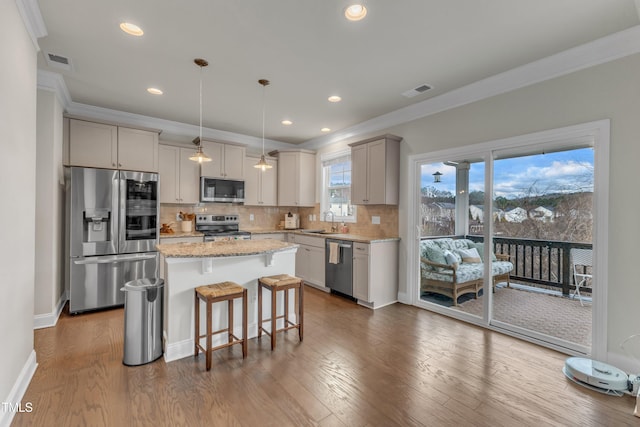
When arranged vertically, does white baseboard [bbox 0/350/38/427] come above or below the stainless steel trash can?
below

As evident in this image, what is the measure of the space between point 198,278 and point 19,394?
4.37ft

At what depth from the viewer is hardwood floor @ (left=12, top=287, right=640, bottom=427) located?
189 centimetres

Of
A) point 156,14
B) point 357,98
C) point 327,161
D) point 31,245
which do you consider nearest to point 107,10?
point 156,14

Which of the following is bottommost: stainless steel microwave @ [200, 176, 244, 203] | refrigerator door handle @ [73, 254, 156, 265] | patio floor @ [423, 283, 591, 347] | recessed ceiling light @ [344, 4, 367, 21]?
patio floor @ [423, 283, 591, 347]

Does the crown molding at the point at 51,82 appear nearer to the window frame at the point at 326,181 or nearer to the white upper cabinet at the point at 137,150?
the white upper cabinet at the point at 137,150

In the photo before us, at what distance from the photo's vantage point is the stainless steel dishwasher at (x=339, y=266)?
4.26 meters

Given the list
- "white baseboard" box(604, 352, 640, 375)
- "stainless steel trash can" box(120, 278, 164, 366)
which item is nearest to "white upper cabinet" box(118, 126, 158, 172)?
"stainless steel trash can" box(120, 278, 164, 366)

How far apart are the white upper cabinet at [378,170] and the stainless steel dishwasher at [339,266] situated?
759 millimetres

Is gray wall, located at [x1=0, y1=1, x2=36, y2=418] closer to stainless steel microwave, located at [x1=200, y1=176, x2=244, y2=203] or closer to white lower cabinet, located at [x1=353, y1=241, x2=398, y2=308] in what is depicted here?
stainless steel microwave, located at [x1=200, y1=176, x2=244, y2=203]

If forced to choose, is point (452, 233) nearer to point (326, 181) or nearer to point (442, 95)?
point (442, 95)

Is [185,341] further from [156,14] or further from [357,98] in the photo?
[357,98]

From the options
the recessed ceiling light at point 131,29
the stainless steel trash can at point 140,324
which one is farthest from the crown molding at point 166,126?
the stainless steel trash can at point 140,324

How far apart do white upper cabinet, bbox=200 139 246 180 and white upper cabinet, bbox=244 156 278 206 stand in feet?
0.54

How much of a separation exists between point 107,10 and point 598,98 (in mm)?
4043
